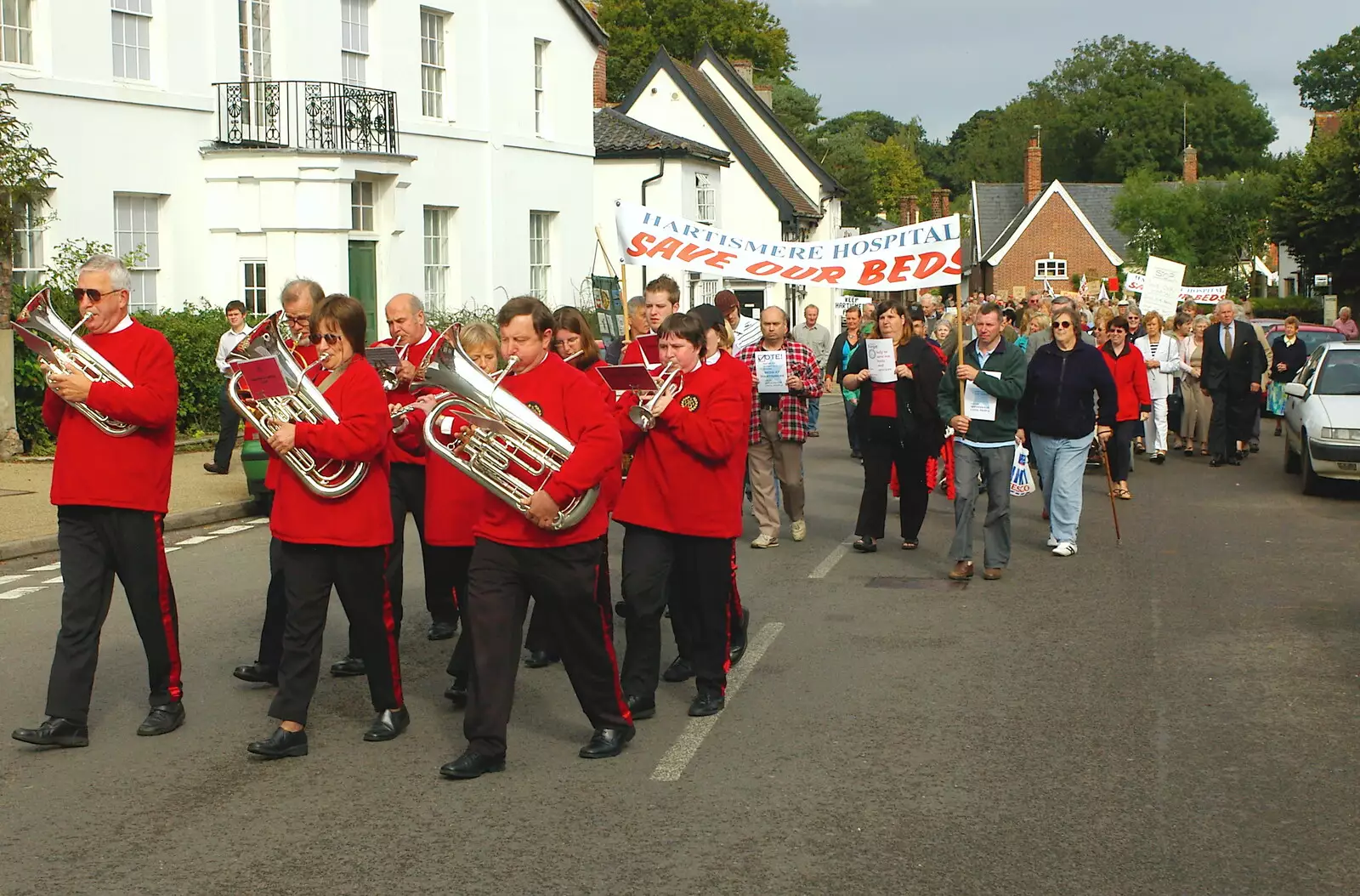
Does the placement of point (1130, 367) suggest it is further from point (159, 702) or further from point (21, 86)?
point (21, 86)

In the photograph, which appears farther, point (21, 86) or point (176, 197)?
point (176, 197)

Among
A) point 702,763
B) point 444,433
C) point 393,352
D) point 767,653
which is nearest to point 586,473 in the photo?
point 444,433

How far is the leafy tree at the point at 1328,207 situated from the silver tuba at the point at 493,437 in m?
42.2

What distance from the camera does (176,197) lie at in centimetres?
2284

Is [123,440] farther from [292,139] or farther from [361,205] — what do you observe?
[361,205]

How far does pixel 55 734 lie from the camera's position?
693 centimetres

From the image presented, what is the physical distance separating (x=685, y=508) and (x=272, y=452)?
6.03ft

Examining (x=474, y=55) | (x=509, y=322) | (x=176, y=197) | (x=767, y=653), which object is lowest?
(x=767, y=653)

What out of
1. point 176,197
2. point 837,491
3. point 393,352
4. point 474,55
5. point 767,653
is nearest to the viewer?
point 393,352

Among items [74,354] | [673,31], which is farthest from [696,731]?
[673,31]

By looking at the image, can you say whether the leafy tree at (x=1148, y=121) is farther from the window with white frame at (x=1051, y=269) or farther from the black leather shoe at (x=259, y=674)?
the black leather shoe at (x=259, y=674)

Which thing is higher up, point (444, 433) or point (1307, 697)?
point (444, 433)

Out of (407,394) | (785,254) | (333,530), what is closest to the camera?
(333,530)

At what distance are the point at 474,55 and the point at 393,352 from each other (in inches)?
875
